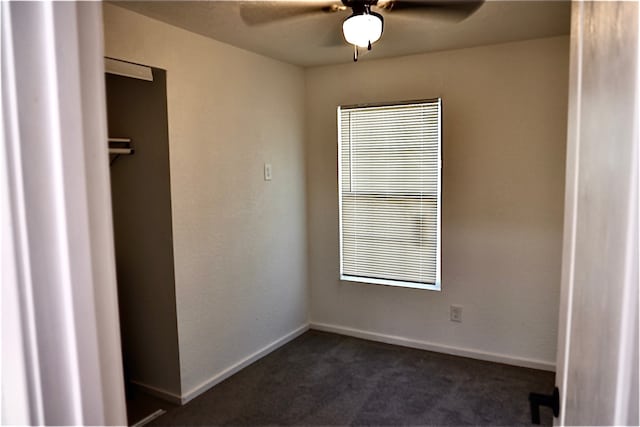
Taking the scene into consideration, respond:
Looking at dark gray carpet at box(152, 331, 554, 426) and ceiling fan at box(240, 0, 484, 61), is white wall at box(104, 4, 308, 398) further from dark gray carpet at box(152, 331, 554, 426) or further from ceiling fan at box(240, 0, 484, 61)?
ceiling fan at box(240, 0, 484, 61)

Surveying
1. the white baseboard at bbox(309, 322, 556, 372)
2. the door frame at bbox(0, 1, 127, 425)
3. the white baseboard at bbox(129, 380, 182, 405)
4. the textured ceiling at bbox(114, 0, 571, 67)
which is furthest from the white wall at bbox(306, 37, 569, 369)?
the door frame at bbox(0, 1, 127, 425)

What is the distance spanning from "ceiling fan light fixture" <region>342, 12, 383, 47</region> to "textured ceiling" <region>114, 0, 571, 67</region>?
0.26m

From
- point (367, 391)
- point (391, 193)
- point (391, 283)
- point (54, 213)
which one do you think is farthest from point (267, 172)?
point (54, 213)

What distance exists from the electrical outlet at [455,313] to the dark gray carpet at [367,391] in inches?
11.2

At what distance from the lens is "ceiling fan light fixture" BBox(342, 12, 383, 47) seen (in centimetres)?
196

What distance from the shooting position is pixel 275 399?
276cm

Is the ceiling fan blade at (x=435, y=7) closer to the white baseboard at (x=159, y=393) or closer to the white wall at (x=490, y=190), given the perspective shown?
the white wall at (x=490, y=190)

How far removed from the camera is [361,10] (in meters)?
2.01

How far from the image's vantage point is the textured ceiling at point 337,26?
7.43ft

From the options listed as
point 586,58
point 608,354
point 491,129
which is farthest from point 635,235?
point 491,129

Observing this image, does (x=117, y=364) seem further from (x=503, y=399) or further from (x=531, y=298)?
(x=531, y=298)

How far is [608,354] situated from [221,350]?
2770 millimetres

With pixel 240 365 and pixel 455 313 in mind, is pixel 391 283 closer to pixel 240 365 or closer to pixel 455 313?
pixel 455 313

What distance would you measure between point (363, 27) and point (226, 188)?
4.72 ft
